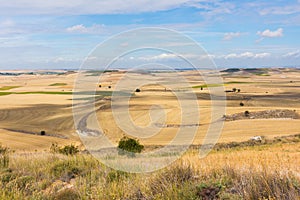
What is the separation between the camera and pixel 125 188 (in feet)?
23.6

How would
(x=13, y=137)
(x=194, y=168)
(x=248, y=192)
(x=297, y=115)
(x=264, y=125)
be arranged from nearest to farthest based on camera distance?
1. (x=248, y=192)
2. (x=194, y=168)
3. (x=13, y=137)
4. (x=264, y=125)
5. (x=297, y=115)

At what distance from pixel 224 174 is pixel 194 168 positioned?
2.67 ft

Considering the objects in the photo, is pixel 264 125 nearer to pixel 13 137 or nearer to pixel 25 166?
pixel 13 137

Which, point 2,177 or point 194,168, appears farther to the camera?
point 2,177

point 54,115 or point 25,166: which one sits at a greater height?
point 25,166

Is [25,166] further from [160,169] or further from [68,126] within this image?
[68,126]

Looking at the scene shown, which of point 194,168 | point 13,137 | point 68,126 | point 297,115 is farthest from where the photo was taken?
point 297,115

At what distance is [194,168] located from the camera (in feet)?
26.2

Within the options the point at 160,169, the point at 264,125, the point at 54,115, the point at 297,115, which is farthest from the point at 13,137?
the point at 297,115

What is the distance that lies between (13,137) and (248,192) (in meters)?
46.6

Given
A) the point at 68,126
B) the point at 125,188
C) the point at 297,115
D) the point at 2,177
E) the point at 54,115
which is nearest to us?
the point at 125,188

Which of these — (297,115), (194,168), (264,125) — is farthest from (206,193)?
(297,115)

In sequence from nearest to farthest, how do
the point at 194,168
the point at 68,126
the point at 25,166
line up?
the point at 194,168 < the point at 25,166 < the point at 68,126

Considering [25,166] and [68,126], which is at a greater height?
[25,166]
